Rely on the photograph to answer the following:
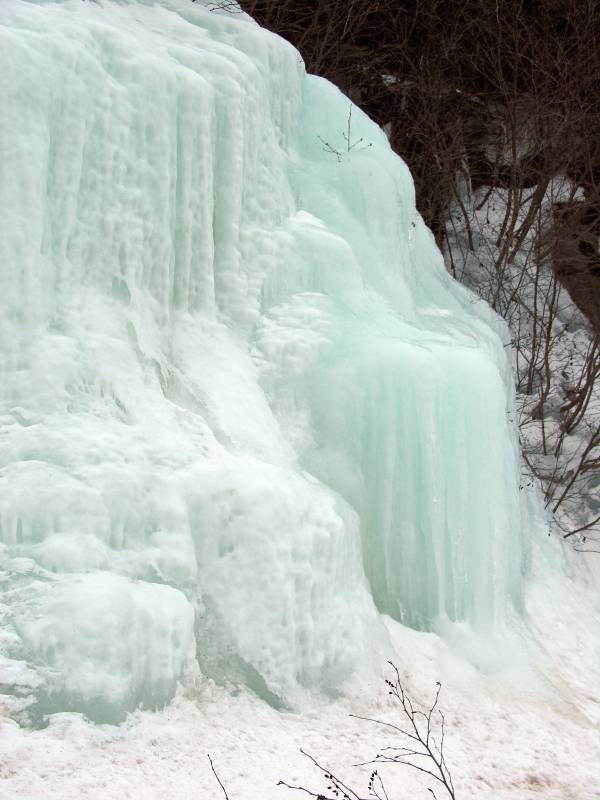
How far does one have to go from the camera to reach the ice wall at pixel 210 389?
366cm

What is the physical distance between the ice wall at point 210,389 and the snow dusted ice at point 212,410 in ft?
0.04

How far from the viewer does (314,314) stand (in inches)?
211

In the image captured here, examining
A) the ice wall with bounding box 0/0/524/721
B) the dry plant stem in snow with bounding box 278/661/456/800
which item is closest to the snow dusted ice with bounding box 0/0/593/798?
the ice wall with bounding box 0/0/524/721

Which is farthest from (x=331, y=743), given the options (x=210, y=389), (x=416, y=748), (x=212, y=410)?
(x=210, y=389)

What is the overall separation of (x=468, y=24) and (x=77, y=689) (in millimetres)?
9129

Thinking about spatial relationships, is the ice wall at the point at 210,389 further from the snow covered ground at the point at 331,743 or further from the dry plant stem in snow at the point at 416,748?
the dry plant stem in snow at the point at 416,748

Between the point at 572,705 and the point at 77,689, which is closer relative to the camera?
the point at 77,689

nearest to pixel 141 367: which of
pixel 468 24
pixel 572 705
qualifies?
pixel 572 705

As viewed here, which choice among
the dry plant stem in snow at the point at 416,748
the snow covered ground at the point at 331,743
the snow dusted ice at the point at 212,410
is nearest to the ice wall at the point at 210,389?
the snow dusted ice at the point at 212,410

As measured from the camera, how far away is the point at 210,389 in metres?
4.64

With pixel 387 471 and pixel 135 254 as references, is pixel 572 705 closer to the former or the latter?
pixel 387 471

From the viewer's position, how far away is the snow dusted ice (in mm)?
3582

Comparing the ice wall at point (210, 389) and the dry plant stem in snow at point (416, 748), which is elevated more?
the ice wall at point (210, 389)

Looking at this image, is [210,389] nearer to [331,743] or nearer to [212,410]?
[212,410]
